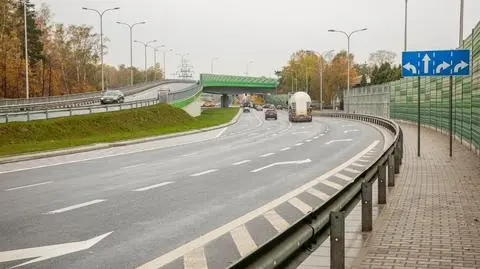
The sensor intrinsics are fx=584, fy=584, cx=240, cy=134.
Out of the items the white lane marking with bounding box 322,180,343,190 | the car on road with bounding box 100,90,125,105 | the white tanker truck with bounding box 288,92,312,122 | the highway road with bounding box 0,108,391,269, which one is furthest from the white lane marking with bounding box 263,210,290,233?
the white tanker truck with bounding box 288,92,312,122

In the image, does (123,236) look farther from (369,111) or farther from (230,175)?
(369,111)

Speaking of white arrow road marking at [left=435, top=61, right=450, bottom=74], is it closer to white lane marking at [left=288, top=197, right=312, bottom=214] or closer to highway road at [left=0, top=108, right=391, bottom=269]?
highway road at [left=0, top=108, right=391, bottom=269]

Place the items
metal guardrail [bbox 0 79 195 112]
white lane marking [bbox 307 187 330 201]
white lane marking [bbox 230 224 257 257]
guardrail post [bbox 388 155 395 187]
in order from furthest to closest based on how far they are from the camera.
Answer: metal guardrail [bbox 0 79 195 112], guardrail post [bbox 388 155 395 187], white lane marking [bbox 307 187 330 201], white lane marking [bbox 230 224 257 257]

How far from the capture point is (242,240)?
8.38m

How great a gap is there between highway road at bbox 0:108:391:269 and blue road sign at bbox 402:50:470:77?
11.8 ft

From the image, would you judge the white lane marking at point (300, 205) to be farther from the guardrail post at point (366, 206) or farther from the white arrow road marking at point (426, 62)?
the white arrow road marking at point (426, 62)

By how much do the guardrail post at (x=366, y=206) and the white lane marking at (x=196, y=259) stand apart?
2.32 metres

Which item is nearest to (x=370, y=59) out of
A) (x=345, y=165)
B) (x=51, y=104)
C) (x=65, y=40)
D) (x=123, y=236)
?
(x=65, y=40)

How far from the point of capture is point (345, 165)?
18.9m

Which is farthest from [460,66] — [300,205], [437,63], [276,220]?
[276,220]

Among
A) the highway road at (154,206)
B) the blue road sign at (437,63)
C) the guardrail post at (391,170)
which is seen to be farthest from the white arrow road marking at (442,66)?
the guardrail post at (391,170)

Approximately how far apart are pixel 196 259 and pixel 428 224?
147 inches

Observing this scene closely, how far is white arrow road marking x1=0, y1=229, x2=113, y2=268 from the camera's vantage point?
7508 millimetres

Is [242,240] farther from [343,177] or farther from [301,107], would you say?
[301,107]
